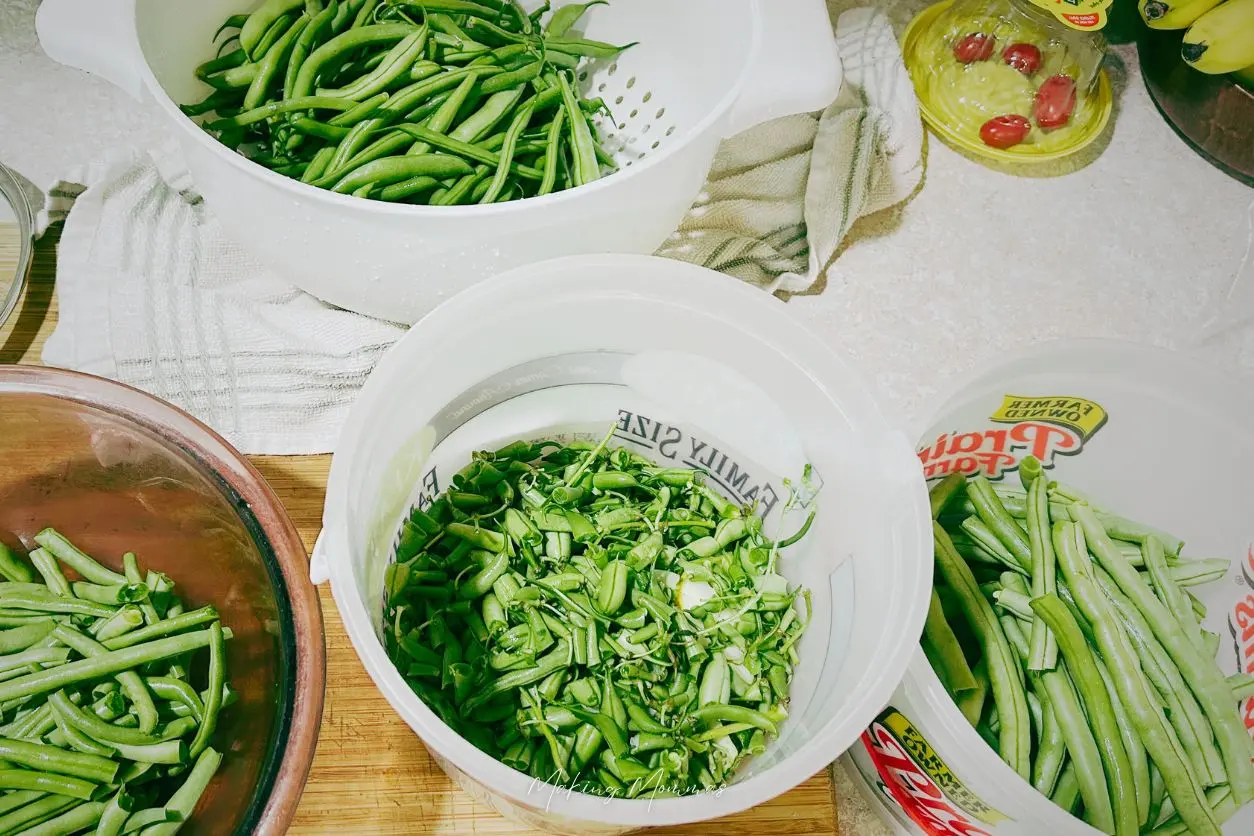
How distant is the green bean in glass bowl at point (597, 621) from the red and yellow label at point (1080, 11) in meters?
0.60

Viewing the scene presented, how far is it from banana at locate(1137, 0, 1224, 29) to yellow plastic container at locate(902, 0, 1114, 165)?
0.07m

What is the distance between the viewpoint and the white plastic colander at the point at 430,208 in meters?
0.63

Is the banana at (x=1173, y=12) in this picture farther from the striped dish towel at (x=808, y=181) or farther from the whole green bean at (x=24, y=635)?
the whole green bean at (x=24, y=635)

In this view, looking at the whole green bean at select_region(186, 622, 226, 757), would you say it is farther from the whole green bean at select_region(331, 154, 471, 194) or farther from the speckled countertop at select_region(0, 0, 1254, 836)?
the speckled countertop at select_region(0, 0, 1254, 836)

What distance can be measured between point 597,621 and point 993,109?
0.74m

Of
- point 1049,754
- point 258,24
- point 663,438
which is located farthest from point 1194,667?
point 258,24

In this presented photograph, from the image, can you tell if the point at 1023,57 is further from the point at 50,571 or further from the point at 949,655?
the point at 50,571

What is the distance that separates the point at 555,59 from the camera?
32.3 inches

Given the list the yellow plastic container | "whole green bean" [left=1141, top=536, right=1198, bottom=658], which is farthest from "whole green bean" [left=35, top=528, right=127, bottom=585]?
the yellow plastic container

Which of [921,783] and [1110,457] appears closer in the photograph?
[921,783]

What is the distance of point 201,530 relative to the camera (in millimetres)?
634

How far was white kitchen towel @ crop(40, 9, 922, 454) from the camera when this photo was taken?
2.60ft

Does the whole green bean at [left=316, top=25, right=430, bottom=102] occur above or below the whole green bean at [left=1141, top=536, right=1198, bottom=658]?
above

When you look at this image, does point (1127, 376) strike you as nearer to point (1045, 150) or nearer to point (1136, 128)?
point (1045, 150)
